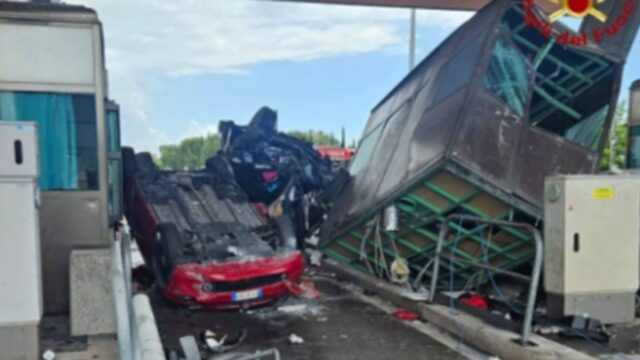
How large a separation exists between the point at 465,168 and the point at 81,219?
4271 millimetres

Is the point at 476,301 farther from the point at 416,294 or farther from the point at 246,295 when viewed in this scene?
the point at 246,295

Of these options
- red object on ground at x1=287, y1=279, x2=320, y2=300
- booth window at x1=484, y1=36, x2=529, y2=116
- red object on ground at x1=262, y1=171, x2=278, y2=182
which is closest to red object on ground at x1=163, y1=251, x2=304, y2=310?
red object on ground at x1=287, y1=279, x2=320, y2=300

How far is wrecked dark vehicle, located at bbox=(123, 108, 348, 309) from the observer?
650cm

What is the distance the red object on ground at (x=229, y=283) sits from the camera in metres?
6.38

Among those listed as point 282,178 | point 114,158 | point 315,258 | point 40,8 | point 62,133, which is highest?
point 40,8

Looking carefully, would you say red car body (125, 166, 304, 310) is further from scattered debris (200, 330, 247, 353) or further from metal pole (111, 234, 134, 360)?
metal pole (111, 234, 134, 360)

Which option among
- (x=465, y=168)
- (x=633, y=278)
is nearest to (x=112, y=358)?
(x=465, y=168)

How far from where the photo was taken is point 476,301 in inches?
260

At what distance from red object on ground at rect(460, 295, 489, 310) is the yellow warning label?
6.41 ft

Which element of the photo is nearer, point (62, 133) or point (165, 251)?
point (62, 133)

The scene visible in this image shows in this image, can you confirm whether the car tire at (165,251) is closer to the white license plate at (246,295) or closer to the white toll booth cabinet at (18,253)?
the white license plate at (246,295)

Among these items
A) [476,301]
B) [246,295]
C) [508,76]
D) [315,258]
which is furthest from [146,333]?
[315,258]

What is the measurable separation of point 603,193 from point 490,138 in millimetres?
1830

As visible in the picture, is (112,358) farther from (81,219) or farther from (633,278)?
(633,278)
